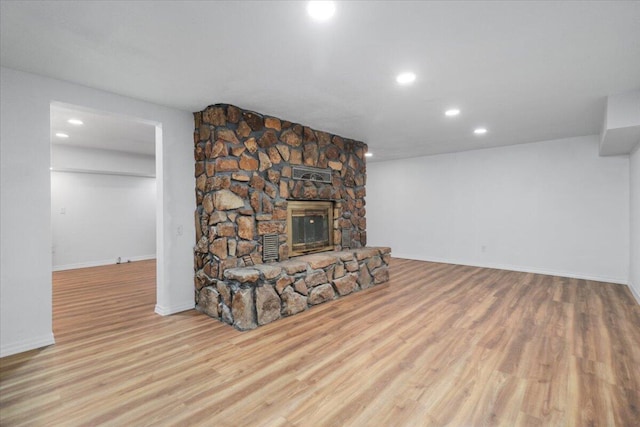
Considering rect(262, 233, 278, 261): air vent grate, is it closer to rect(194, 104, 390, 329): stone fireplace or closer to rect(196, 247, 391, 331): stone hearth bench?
rect(194, 104, 390, 329): stone fireplace

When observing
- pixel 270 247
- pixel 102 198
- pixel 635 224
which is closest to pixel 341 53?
pixel 270 247

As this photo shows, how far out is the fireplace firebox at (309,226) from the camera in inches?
159

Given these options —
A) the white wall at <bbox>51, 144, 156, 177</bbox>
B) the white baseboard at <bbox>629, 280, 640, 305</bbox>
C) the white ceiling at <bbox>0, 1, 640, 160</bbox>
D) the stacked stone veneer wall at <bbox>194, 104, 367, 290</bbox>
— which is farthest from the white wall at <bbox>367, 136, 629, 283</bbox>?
the white wall at <bbox>51, 144, 156, 177</bbox>

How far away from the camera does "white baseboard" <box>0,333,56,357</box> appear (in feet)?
7.92

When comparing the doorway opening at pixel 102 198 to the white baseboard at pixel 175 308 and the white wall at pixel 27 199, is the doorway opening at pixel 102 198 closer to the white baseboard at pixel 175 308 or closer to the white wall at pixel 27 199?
the white baseboard at pixel 175 308

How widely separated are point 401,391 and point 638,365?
1909 mm

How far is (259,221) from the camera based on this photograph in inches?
140

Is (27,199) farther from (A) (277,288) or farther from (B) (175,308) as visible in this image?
(A) (277,288)

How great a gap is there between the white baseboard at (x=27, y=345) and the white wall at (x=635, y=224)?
651cm

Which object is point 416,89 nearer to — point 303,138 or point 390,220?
point 303,138

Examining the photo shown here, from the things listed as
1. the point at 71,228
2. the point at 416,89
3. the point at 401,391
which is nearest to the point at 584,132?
the point at 416,89

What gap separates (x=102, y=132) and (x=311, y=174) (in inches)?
132

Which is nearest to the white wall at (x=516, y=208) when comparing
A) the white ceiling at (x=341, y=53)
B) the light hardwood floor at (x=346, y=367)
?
the light hardwood floor at (x=346, y=367)

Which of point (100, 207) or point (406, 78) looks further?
point (100, 207)
